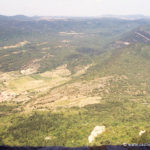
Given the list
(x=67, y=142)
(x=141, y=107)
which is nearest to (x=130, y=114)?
(x=141, y=107)

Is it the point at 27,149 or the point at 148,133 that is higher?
the point at 148,133

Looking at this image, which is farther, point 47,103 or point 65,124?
point 47,103

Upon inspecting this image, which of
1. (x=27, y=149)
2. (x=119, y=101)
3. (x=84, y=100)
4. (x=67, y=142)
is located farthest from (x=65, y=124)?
(x=119, y=101)

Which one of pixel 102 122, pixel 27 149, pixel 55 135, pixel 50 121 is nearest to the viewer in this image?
pixel 27 149

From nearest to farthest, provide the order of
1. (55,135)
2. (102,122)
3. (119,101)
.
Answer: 1. (55,135)
2. (102,122)
3. (119,101)

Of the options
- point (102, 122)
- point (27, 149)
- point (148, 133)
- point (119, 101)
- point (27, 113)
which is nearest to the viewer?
point (148, 133)

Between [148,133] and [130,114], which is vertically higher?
[148,133]

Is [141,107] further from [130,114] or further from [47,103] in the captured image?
[47,103]

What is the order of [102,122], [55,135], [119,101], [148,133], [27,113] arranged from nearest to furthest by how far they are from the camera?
[148,133], [55,135], [102,122], [27,113], [119,101]

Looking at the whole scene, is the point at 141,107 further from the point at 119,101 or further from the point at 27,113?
the point at 27,113
